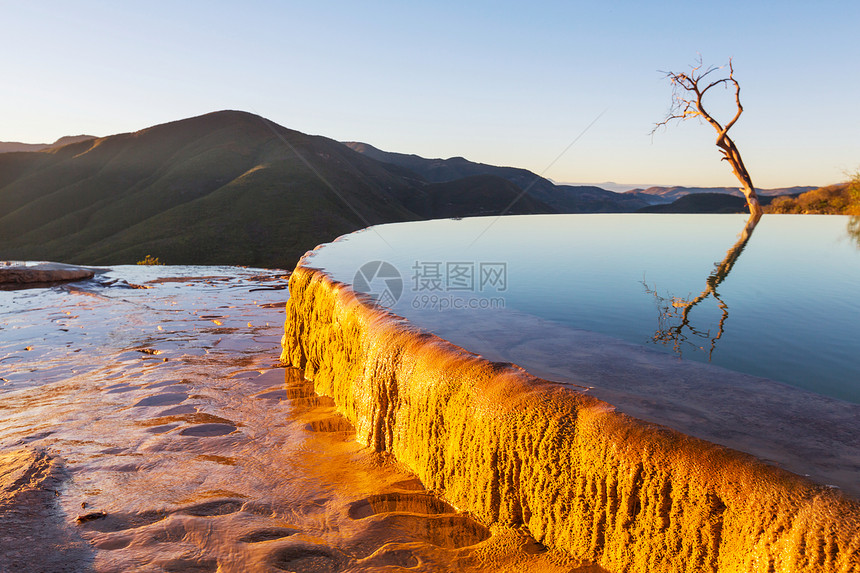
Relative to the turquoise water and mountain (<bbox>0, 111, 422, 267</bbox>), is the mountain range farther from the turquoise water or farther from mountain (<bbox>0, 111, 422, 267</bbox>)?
the turquoise water

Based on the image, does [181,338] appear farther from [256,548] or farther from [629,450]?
[629,450]

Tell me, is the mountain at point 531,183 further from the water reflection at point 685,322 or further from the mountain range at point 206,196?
the water reflection at point 685,322

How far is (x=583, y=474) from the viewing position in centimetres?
259

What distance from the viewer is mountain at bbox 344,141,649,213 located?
128125mm

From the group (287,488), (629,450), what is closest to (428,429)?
(287,488)

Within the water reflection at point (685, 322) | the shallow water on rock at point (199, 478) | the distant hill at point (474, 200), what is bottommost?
the shallow water on rock at point (199, 478)

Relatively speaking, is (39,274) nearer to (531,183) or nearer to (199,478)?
(199,478)

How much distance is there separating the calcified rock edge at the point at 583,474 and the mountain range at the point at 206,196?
30.2m

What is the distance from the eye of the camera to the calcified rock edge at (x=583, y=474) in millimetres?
1952

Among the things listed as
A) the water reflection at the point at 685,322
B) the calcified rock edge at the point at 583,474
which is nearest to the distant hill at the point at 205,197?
the water reflection at the point at 685,322

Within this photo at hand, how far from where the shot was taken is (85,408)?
16.4 ft

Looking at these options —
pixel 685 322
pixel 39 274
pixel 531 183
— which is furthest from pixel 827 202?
pixel 531 183

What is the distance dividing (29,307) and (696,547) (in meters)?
12.4

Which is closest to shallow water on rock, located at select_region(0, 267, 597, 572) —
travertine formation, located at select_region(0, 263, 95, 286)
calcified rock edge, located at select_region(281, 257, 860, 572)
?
calcified rock edge, located at select_region(281, 257, 860, 572)
